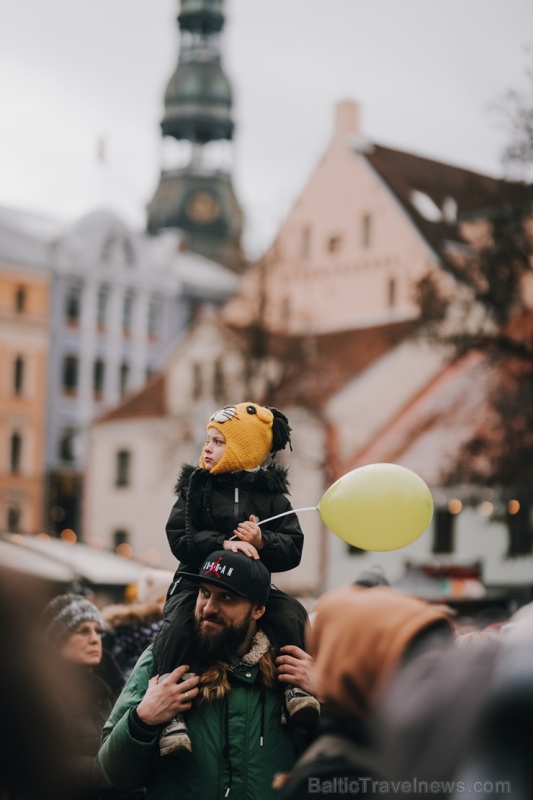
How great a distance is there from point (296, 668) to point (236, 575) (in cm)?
32

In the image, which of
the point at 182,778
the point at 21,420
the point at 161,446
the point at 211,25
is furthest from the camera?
the point at 211,25

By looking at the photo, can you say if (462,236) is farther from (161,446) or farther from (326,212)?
(161,446)

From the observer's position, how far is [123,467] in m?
57.9

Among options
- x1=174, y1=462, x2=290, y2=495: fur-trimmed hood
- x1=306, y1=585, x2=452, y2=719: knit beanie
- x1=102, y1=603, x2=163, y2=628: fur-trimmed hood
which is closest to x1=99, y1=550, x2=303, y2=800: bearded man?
x1=174, y1=462, x2=290, y2=495: fur-trimmed hood

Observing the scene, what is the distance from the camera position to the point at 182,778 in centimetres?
436

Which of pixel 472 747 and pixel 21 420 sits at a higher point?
pixel 472 747

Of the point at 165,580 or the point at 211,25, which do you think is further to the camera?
the point at 211,25

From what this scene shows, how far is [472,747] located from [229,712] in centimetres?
201

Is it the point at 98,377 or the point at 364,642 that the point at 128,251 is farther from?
the point at 364,642

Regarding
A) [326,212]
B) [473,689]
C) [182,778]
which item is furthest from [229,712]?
[326,212]

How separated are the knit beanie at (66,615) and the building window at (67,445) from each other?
61639 millimetres

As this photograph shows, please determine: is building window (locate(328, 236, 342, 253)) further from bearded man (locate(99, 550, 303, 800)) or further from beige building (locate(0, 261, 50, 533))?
bearded man (locate(99, 550, 303, 800))

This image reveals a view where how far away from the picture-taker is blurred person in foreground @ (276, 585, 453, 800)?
3.03 metres

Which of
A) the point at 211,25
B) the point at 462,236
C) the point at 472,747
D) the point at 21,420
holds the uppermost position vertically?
A: the point at 211,25
